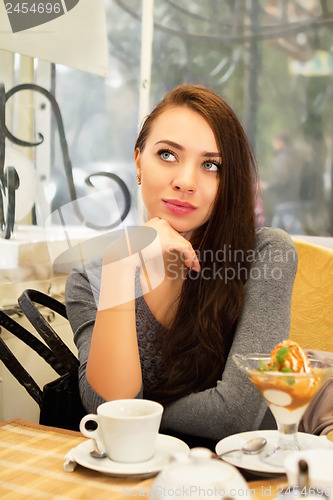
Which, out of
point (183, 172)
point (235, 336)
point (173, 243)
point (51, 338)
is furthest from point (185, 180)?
point (51, 338)

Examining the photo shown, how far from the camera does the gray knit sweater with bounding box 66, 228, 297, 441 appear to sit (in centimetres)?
102

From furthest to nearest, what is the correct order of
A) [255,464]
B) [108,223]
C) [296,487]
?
[108,223]
[255,464]
[296,487]

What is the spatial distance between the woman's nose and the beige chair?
1.90 ft

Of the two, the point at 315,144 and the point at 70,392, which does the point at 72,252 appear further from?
the point at 315,144

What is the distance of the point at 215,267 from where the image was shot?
1258 millimetres

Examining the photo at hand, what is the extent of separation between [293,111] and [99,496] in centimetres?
306

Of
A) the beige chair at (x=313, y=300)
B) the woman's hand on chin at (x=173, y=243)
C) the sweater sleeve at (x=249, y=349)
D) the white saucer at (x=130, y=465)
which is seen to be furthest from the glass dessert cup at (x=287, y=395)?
the beige chair at (x=313, y=300)

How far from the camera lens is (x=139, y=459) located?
0.73 m

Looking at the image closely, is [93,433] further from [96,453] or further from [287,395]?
[287,395]

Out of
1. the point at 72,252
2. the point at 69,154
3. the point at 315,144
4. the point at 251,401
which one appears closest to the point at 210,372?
the point at 251,401

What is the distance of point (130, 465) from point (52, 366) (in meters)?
0.63

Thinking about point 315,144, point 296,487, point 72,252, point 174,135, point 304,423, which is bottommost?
point 304,423

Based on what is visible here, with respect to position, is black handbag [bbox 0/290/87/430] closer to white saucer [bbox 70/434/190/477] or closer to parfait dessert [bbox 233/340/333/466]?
white saucer [bbox 70/434/190/477]

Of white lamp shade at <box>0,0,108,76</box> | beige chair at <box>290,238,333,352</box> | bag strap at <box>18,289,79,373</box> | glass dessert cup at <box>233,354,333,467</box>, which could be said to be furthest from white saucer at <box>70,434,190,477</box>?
white lamp shade at <box>0,0,108,76</box>
